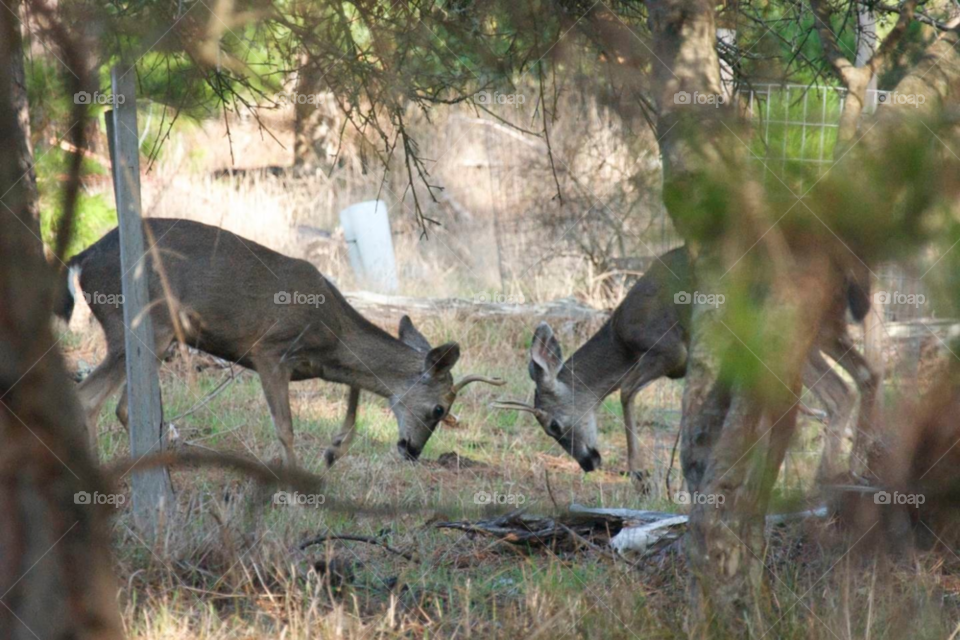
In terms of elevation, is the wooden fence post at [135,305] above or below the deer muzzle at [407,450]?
above

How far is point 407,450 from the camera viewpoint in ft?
31.2

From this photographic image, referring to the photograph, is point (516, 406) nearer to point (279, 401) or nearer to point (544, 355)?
point (544, 355)

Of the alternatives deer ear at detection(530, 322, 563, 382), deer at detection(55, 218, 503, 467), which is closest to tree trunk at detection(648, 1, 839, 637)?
deer at detection(55, 218, 503, 467)

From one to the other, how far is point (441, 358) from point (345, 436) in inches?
51.6

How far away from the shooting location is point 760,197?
218 centimetres

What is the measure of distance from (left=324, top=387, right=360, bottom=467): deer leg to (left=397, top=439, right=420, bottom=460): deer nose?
1.57ft

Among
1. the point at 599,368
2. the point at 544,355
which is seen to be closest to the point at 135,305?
the point at 544,355

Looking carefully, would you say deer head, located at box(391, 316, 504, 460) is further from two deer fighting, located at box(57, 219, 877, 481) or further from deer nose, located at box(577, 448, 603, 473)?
deer nose, located at box(577, 448, 603, 473)

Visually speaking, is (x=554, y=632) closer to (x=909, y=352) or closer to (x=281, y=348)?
(x=909, y=352)

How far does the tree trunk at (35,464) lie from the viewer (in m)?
1.14

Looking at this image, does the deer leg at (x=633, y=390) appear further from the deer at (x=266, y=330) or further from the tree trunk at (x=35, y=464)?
the tree trunk at (x=35, y=464)

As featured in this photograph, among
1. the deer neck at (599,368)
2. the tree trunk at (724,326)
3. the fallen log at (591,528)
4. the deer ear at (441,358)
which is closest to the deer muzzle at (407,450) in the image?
the deer ear at (441,358)

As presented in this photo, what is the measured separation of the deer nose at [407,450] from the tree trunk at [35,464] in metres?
8.16

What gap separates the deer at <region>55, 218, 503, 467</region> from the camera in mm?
8578
